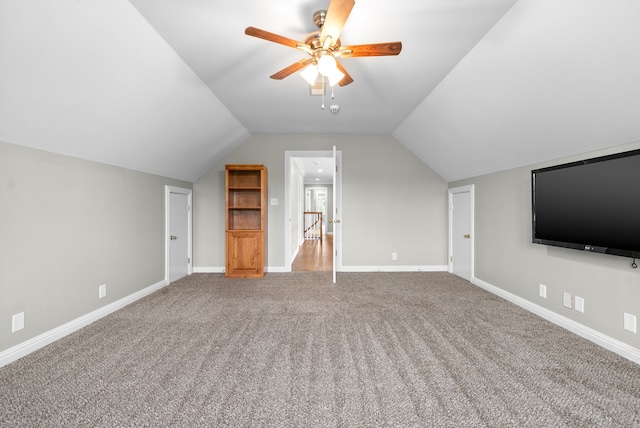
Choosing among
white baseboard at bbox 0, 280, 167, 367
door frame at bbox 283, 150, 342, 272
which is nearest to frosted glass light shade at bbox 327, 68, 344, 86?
door frame at bbox 283, 150, 342, 272

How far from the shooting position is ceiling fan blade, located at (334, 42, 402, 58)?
1.72 metres

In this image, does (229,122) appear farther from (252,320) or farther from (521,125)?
(521,125)

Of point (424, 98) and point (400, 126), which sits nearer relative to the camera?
point (424, 98)

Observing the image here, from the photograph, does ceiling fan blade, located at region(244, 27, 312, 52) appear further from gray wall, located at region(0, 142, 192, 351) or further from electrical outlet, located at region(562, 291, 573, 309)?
electrical outlet, located at region(562, 291, 573, 309)

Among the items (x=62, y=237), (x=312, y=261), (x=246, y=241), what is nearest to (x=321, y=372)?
(x=62, y=237)

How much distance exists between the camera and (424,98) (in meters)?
3.25

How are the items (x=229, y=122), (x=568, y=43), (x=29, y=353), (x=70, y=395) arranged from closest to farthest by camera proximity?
(x=70, y=395)
(x=568, y=43)
(x=29, y=353)
(x=229, y=122)

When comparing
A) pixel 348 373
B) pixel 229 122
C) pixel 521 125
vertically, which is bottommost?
pixel 348 373

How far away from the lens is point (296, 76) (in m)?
2.71

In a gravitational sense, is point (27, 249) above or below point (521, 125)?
below

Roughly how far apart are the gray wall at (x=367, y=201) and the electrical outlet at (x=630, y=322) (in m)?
2.72

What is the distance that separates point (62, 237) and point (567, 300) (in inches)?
187

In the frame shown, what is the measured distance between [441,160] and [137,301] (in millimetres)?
4849

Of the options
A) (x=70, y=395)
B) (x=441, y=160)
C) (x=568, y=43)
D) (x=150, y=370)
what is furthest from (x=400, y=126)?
Answer: (x=70, y=395)
